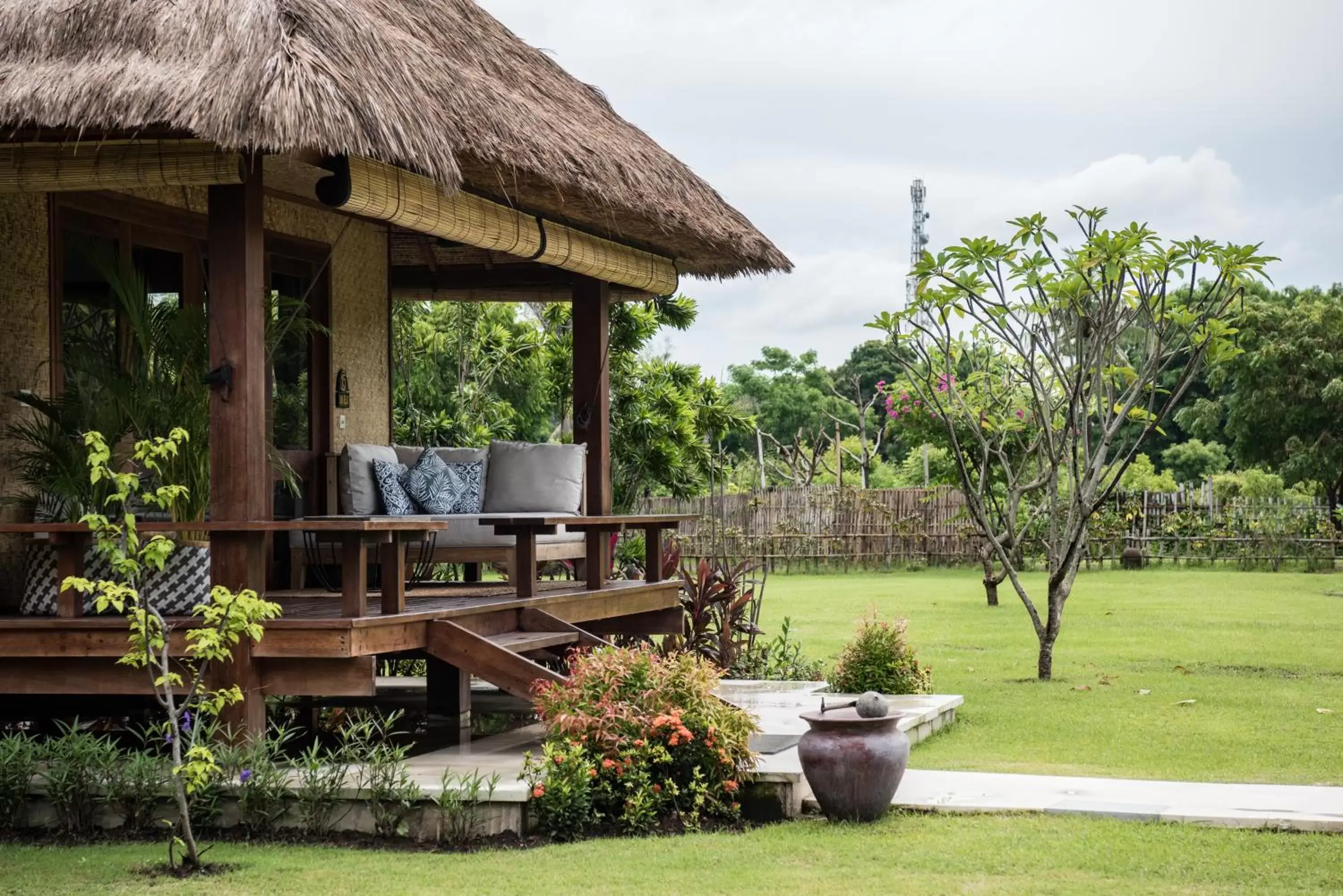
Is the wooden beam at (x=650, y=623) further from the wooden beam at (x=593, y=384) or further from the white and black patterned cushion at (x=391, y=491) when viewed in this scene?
the white and black patterned cushion at (x=391, y=491)

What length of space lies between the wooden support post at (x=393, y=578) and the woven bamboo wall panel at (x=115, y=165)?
1700 millimetres

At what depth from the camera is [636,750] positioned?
5953 mm

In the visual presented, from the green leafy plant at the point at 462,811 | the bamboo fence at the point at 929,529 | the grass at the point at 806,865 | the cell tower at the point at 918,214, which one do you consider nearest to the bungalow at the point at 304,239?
the green leafy plant at the point at 462,811

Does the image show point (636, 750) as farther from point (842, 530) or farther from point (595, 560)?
point (842, 530)

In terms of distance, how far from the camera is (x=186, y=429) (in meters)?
6.67

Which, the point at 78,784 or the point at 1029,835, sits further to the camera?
the point at 78,784

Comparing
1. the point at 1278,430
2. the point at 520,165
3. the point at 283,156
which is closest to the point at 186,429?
the point at 283,156

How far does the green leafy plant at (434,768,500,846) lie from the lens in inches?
224

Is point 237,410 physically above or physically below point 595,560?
above

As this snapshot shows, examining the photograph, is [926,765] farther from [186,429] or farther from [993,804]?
[186,429]

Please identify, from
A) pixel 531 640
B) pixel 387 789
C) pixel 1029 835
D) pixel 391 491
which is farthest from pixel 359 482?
pixel 1029 835

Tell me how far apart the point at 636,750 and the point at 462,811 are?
0.72 m

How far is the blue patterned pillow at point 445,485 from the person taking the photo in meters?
9.66

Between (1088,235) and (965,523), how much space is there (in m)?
12.6
